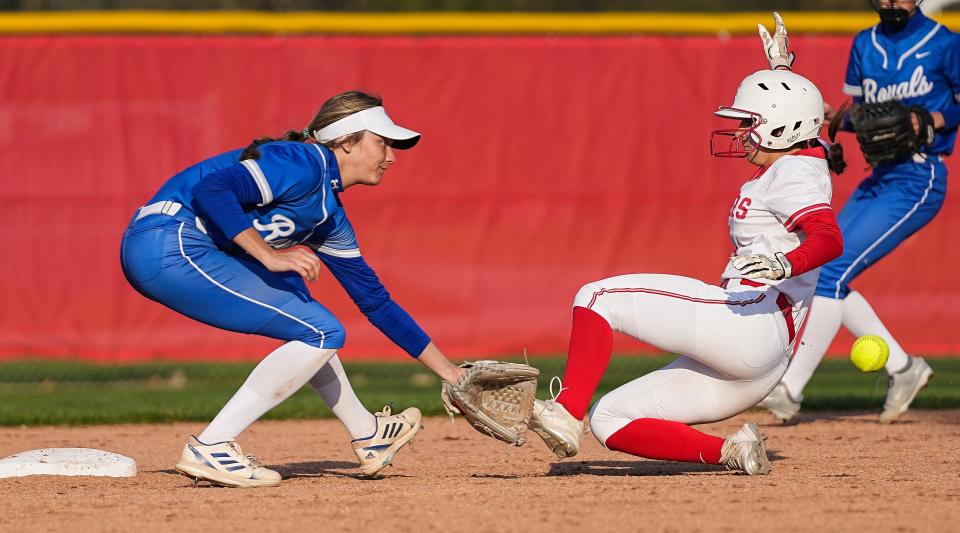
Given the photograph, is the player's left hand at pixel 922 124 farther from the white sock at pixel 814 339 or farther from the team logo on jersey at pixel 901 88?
the white sock at pixel 814 339

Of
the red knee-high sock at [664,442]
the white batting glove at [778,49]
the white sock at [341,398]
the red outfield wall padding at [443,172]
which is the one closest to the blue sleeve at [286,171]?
the white sock at [341,398]

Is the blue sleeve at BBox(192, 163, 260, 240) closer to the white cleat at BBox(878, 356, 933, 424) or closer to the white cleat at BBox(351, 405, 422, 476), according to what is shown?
the white cleat at BBox(351, 405, 422, 476)

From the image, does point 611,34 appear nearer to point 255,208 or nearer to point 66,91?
point 66,91

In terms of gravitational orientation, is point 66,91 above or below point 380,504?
above

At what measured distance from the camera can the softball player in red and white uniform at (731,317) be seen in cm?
443

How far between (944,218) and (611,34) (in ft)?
8.53

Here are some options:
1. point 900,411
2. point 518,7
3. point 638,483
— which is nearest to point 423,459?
point 638,483

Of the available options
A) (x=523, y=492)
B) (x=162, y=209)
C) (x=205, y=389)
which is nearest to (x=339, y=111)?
(x=162, y=209)

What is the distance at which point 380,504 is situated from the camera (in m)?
4.25

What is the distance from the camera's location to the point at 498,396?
15.2 feet

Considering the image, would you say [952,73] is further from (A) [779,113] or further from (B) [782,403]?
(A) [779,113]

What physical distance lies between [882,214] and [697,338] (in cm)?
217

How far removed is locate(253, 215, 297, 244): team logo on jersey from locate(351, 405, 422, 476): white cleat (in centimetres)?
85

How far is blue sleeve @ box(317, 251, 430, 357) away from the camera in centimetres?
495
